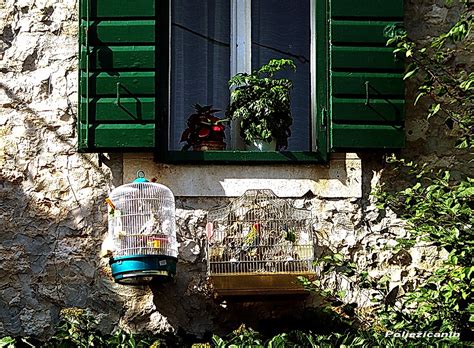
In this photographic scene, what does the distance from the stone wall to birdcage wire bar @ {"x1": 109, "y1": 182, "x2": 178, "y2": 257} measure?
258 mm

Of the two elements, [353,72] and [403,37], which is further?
[353,72]

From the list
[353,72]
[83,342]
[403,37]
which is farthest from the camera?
[353,72]

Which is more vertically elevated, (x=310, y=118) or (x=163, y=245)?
→ (x=310, y=118)

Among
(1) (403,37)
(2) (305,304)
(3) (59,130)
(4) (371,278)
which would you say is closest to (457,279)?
(4) (371,278)

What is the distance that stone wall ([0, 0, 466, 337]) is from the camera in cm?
598

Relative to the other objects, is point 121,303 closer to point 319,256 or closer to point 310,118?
point 319,256

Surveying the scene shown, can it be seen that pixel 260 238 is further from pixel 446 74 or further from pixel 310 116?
pixel 446 74

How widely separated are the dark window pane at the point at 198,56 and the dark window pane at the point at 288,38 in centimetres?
17

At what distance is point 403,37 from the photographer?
226 inches

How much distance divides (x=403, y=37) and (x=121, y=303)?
196cm

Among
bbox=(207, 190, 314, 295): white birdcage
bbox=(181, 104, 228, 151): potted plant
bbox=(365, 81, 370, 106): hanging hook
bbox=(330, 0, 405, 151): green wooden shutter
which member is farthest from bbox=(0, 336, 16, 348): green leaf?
bbox=(365, 81, 370, 106): hanging hook

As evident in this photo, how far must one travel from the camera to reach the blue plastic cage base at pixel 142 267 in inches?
219

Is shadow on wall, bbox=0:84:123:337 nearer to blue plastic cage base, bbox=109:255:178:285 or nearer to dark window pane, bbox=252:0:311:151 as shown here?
blue plastic cage base, bbox=109:255:178:285

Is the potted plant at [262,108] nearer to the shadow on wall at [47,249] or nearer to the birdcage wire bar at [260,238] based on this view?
the birdcage wire bar at [260,238]
